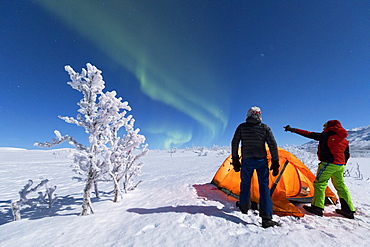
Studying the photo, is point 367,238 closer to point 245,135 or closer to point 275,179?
point 275,179

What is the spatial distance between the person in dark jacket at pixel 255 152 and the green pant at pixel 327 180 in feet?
3.94

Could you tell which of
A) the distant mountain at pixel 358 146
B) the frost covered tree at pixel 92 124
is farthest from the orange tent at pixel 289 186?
the distant mountain at pixel 358 146

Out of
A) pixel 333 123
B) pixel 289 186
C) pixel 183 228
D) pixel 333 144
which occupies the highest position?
pixel 333 123

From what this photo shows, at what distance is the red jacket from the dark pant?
1445 mm

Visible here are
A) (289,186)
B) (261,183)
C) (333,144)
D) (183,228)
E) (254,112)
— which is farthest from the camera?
(289,186)

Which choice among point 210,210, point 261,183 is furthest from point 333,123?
point 210,210

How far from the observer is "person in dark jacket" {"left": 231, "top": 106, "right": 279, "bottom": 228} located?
10.3 ft

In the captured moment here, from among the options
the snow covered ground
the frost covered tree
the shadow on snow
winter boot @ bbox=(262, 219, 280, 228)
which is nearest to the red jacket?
the snow covered ground

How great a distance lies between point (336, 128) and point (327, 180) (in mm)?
1120

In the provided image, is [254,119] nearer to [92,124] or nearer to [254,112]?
[254,112]

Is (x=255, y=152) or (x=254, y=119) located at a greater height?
(x=254, y=119)

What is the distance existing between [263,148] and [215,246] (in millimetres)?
1915

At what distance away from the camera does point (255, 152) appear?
3168 mm

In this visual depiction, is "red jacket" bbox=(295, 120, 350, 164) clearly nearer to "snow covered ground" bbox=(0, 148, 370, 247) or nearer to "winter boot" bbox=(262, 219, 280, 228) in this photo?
"snow covered ground" bbox=(0, 148, 370, 247)
